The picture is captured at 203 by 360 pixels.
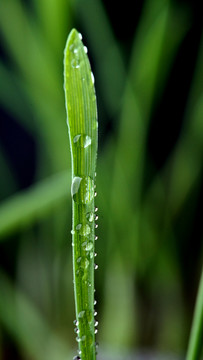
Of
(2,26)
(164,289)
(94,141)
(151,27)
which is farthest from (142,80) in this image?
(94,141)

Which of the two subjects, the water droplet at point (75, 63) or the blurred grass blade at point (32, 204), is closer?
the water droplet at point (75, 63)

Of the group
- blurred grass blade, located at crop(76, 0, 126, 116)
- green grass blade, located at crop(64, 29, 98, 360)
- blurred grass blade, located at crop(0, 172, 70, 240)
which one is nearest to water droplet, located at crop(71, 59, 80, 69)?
green grass blade, located at crop(64, 29, 98, 360)

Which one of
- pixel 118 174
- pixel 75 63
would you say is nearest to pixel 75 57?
pixel 75 63

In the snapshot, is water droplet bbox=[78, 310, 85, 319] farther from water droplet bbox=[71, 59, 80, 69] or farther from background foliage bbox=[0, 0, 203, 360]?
background foliage bbox=[0, 0, 203, 360]

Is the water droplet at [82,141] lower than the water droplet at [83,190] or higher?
higher

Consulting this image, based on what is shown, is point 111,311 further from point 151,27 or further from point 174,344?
point 151,27

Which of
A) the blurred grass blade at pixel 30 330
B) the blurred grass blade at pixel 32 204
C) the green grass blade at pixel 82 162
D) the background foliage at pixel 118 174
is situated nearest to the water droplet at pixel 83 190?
the green grass blade at pixel 82 162

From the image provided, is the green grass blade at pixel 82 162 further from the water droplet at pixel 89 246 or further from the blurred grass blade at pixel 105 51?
the blurred grass blade at pixel 105 51

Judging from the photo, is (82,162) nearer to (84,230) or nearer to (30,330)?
(84,230)
